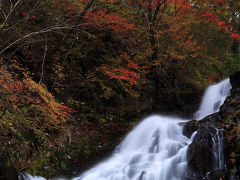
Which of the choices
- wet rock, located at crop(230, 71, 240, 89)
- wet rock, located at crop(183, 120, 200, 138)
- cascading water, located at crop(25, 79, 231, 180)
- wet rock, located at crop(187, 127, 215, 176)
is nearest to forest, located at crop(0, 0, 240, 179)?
cascading water, located at crop(25, 79, 231, 180)

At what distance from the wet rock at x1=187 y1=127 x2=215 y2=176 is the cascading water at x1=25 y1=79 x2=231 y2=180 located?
0.20m

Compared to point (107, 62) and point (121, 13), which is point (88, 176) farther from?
point (121, 13)

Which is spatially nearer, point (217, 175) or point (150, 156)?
point (217, 175)

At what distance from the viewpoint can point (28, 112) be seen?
7.72 m

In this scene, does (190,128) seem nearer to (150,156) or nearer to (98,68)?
(150,156)

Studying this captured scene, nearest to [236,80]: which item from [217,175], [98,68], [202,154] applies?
[202,154]

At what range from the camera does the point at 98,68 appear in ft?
35.6

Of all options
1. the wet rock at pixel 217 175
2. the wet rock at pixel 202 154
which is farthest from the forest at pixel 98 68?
the wet rock at pixel 217 175

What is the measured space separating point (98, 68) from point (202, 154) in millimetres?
6196

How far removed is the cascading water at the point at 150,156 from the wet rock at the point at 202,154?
20cm

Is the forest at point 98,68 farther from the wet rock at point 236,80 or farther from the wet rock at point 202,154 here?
the wet rock at point 202,154

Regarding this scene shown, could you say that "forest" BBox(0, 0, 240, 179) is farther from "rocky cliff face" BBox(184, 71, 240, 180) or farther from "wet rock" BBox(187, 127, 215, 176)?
"rocky cliff face" BBox(184, 71, 240, 180)

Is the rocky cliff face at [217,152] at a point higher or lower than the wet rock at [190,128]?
lower

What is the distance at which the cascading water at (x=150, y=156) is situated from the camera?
23.9ft
